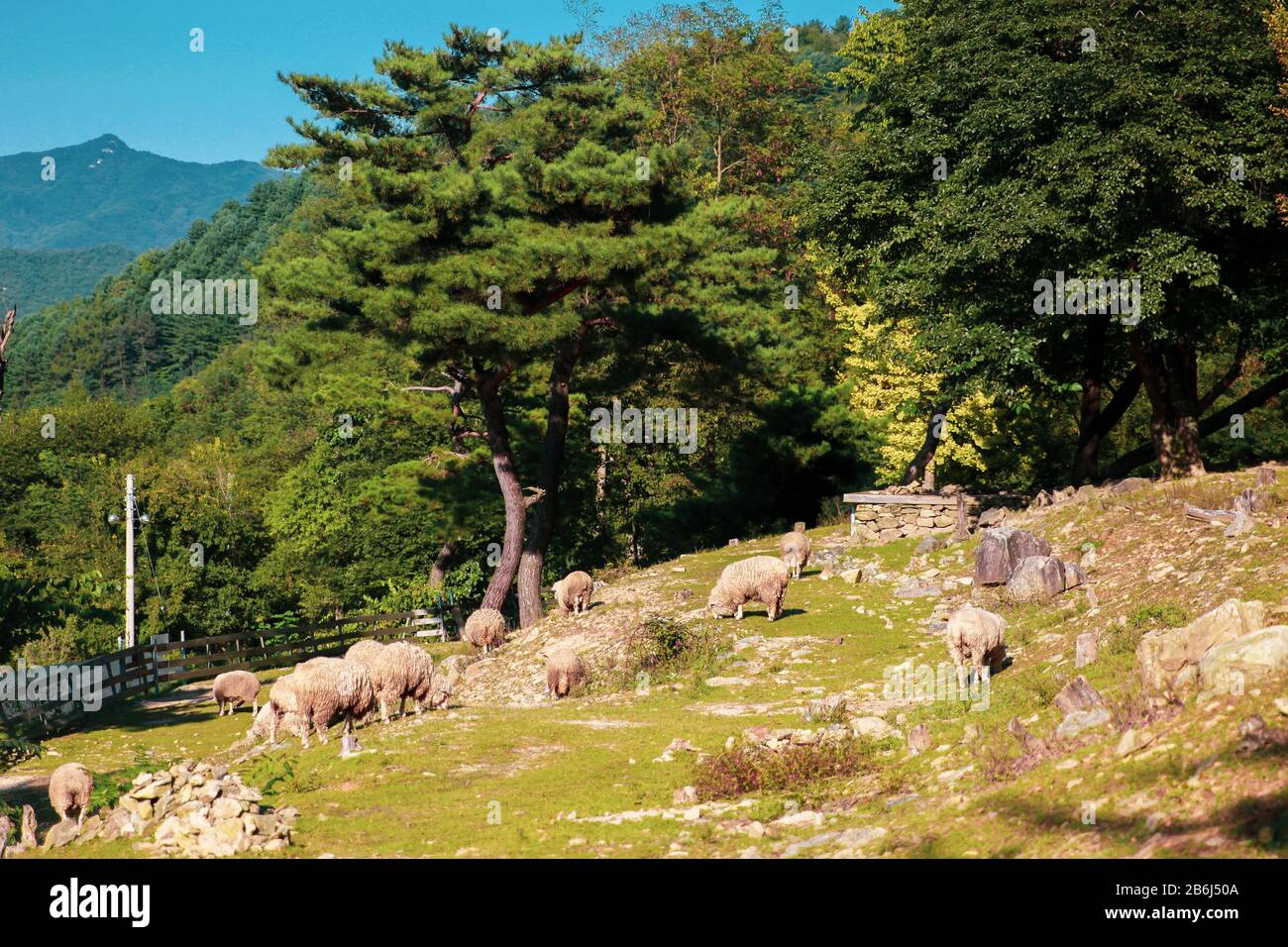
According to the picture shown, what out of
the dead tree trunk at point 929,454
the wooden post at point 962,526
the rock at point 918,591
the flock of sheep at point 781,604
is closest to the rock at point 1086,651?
the flock of sheep at point 781,604

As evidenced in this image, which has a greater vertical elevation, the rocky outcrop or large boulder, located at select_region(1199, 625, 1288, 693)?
large boulder, located at select_region(1199, 625, 1288, 693)

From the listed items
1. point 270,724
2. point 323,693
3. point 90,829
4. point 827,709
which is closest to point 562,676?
point 270,724

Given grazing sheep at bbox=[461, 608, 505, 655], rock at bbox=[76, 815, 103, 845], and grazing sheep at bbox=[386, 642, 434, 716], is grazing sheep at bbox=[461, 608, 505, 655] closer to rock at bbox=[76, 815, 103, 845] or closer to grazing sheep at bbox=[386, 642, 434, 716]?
grazing sheep at bbox=[386, 642, 434, 716]

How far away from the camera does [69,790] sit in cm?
1602

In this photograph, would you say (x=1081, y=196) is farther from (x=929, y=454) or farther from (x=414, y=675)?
(x=414, y=675)

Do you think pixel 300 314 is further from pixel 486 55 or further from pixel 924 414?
pixel 924 414

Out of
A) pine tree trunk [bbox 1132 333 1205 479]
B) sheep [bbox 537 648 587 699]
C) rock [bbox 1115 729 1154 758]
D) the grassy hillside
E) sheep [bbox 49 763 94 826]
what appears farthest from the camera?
pine tree trunk [bbox 1132 333 1205 479]

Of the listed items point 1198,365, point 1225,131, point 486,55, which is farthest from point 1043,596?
point 1198,365

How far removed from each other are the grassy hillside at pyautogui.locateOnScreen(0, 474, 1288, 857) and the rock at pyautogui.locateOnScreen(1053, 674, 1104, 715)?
10.0 inches

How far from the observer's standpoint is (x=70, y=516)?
2876 inches

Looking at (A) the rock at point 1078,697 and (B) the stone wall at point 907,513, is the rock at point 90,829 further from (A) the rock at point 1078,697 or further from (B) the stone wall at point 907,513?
(B) the stone wall at point 907,513

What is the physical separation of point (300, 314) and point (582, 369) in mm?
13543

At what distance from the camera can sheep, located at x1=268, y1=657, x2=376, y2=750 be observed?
20156mm

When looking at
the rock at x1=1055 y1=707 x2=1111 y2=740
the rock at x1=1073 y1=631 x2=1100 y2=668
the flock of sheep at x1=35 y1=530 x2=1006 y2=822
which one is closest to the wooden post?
the flock of sheep at x1=35 y1=530 x2=1006 y2=822
